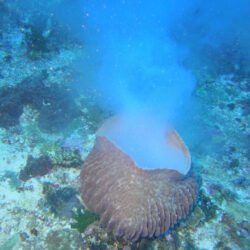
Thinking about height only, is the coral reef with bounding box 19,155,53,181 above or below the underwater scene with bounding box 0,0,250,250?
below

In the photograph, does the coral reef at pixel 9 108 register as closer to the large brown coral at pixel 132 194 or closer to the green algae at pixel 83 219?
the large brown coral at pixel 132 194

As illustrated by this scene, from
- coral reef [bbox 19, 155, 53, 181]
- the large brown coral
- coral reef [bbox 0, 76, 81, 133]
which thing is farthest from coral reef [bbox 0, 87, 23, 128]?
the large brown coral

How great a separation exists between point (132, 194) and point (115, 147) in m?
0.89

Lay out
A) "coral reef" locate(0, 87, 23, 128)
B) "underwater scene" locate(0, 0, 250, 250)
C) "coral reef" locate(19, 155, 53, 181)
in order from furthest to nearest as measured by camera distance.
Result: "coral reef" locate(0, 87, 23, 128)
"coral reef" locate(19, 155, 53, 181)
"underwater scene" locate(0, 0, 250, 250)

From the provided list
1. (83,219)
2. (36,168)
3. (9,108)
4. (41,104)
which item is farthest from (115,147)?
(9,108)

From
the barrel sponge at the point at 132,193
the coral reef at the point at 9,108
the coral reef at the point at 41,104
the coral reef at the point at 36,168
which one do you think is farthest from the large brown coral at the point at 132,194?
the coral reef at the point at 9,108

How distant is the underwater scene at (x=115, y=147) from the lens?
3289 millimetres

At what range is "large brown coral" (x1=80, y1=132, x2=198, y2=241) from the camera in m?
3.07

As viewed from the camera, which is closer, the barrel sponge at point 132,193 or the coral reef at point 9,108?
the barrel sponge at point 132,193

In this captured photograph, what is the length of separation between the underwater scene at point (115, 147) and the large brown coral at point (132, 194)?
0.02 metres

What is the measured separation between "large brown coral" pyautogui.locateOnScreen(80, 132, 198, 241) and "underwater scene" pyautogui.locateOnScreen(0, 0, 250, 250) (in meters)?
0.02

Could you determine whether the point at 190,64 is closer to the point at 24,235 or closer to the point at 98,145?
the point at 98,145

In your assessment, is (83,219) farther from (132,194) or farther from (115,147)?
(115,147)

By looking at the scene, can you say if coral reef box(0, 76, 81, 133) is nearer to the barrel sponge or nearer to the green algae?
the barrel sponge
